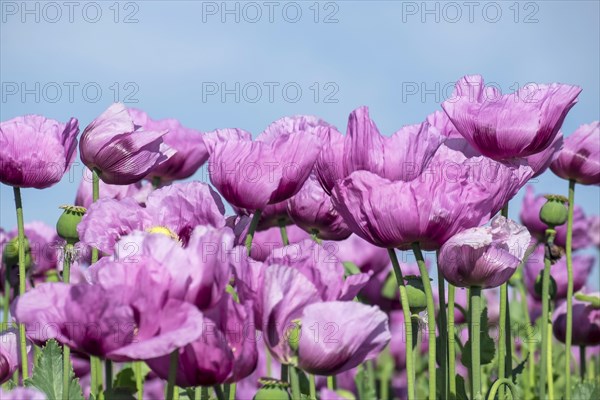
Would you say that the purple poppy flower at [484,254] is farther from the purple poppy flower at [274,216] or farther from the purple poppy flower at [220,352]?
the purple poppy flower at [274,216]

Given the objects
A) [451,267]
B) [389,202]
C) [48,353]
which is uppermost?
[389,202]

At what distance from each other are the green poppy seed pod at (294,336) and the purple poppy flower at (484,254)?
322 millimetres

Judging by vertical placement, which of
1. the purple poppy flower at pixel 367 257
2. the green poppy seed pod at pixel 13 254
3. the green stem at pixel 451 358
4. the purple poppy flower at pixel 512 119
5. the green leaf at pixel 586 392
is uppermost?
the purple poppy flower at pixel 512 119

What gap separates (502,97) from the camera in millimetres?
1791

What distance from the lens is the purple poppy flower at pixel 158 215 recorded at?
155 cm

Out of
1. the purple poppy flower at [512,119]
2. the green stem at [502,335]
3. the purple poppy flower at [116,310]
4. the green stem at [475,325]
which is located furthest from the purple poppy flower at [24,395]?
the green stem at [502,335]

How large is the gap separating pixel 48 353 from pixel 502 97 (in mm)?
901

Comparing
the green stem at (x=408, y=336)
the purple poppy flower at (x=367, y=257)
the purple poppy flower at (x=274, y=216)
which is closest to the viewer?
the green stem at (x=408, y=336)

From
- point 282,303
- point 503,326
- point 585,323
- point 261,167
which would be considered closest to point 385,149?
point 261,167

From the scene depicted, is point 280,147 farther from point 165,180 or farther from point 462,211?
point 165,180

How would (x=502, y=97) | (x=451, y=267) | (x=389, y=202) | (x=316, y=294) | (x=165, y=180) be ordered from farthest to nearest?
(x=165, y=180) < (x=502, y=97) < (x=451, y=267) < (x=389, y=202) < (x=316, y=294)

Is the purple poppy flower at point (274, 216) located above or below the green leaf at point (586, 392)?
above

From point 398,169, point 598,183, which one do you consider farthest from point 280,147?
point 598,183

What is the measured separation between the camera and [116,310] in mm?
1079
